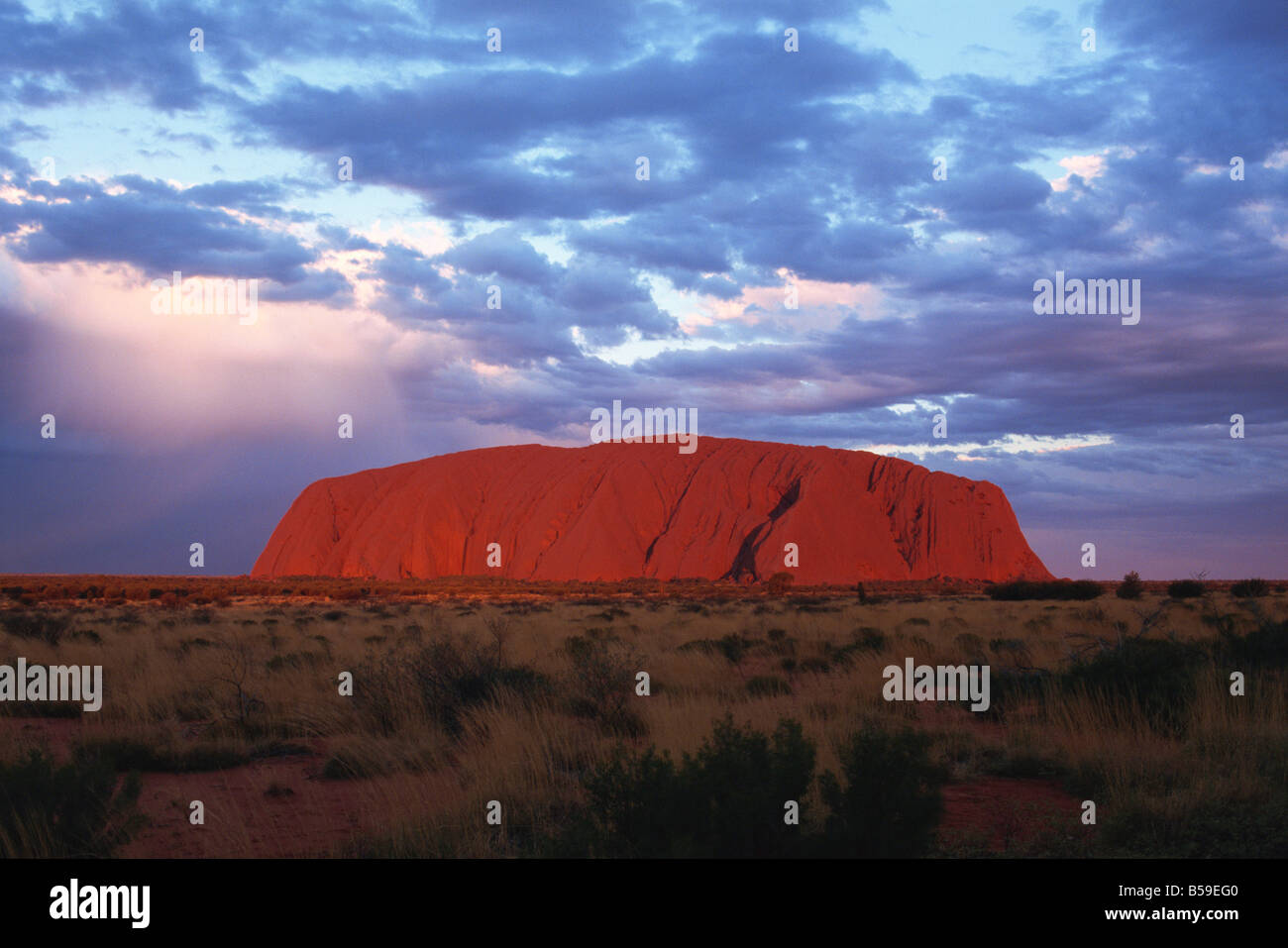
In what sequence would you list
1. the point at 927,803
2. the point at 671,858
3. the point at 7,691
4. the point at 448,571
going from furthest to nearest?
the point at 448,571
the point at 7,691
the point at 927,803
the point at 671,858

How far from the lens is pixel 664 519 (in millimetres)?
91562

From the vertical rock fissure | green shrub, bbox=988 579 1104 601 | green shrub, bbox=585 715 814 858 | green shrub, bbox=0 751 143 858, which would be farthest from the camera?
the vertical rock fissure

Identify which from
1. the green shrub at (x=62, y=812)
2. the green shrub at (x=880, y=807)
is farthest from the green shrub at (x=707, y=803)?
the green shrub at (x=62, y=812)

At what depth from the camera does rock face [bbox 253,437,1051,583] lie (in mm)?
82875

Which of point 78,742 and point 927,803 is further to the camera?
point 78,742

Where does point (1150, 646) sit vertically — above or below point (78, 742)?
above

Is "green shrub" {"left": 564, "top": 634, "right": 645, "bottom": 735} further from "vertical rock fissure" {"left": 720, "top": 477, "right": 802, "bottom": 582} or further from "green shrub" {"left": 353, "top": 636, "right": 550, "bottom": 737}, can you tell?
"vertical rock fissure" {"left": 720, "top": 477, "right": 802, "bottom": 582}

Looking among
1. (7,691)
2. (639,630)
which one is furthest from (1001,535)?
(7,691)

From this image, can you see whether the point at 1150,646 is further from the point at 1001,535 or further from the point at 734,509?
the point at 1001,535

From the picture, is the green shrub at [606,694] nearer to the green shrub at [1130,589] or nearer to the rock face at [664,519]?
the green shrub at [1130,589]

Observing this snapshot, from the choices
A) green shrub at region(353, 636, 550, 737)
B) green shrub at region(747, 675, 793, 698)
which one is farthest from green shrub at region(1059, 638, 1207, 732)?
green shrub at region(353, 636, 550, 737)

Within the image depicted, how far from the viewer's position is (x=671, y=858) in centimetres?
384

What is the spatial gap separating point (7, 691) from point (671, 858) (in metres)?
12.2

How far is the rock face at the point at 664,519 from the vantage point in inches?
3263
